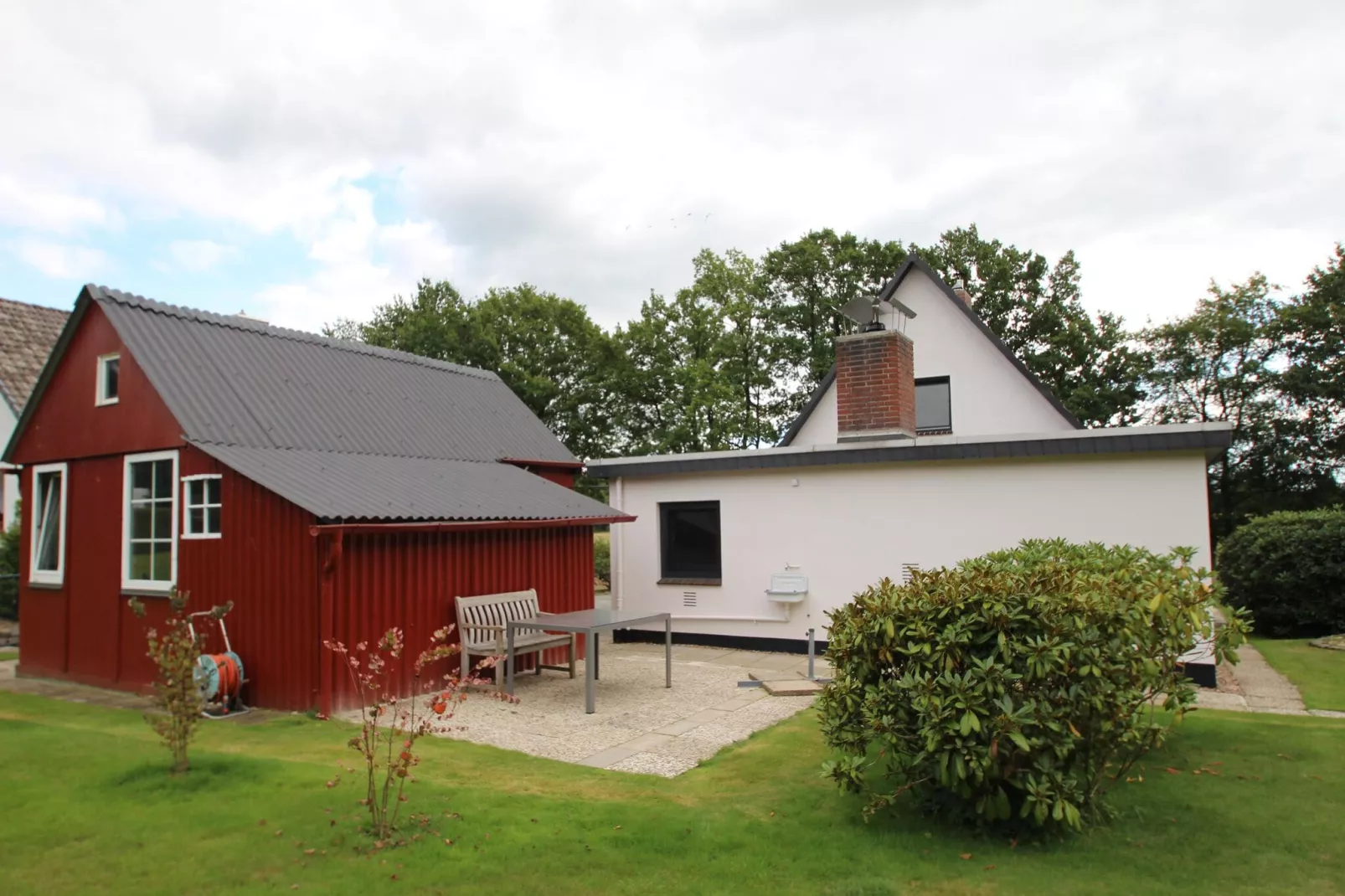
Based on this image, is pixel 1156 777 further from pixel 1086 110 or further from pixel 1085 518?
pixel 1086 110

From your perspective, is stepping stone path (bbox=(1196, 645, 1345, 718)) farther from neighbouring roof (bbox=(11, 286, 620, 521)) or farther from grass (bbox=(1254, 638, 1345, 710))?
neighbouring roof (bbox=(11, 286, 620, 521))

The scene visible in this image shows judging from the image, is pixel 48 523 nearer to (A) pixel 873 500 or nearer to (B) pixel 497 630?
(B) pixel 497 630

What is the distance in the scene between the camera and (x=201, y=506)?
32.2ft

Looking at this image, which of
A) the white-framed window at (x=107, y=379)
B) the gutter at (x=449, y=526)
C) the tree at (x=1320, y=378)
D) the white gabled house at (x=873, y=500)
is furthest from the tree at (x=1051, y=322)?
the white-framed window at (x=107, y=379)

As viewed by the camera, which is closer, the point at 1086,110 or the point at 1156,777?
the point at 1156,777

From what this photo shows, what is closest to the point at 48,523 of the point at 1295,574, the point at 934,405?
the point at 934,405

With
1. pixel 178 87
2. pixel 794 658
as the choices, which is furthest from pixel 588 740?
pixel 178 87

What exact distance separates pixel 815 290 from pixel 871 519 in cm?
2223

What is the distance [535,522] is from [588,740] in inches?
155

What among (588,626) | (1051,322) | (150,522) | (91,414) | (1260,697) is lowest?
(1260,697)

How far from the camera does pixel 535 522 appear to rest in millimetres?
11023

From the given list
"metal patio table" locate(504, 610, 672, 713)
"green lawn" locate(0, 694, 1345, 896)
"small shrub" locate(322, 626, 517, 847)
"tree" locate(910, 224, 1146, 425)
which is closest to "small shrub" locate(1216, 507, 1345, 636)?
"green lawn" locate(0, 694, 1345, 896)

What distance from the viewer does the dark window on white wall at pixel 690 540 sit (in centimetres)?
1365

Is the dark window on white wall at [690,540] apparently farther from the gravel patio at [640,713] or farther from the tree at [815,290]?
the tree at [815,290]
